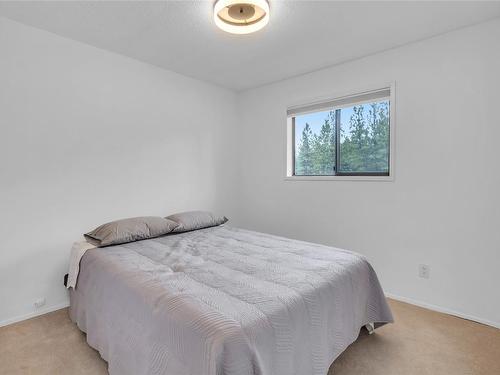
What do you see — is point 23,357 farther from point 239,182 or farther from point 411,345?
point 239,182

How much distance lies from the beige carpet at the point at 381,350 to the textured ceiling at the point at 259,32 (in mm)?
2444

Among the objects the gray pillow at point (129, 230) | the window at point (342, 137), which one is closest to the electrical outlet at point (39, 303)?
the gray pillow at point (129, 230)

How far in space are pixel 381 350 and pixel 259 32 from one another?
2.66 metres

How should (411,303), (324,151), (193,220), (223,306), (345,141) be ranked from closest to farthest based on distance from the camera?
(223,306), (411,303), (193,220), (345,141), (324,151)

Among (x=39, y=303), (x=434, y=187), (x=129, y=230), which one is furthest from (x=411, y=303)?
(x=39, y=303)

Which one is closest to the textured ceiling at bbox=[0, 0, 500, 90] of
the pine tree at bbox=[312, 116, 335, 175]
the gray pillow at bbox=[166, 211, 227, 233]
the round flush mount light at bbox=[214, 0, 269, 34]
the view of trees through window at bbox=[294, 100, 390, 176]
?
the round flush mount light at bbox=[214, 0, 269, 34]

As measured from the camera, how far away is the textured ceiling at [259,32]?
2.06m

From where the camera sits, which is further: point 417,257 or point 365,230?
point 365,230

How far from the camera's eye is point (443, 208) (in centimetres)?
246

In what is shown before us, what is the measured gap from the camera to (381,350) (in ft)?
6.29

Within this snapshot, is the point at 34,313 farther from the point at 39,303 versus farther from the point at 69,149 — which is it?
the point at 69,149

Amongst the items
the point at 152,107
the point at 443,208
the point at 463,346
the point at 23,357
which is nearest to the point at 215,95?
the point at 152,107

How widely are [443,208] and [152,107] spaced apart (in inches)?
122

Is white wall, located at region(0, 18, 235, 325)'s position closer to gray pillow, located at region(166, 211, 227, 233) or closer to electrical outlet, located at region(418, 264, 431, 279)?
gray pillow, located at region(166, 211, 227, 233)
